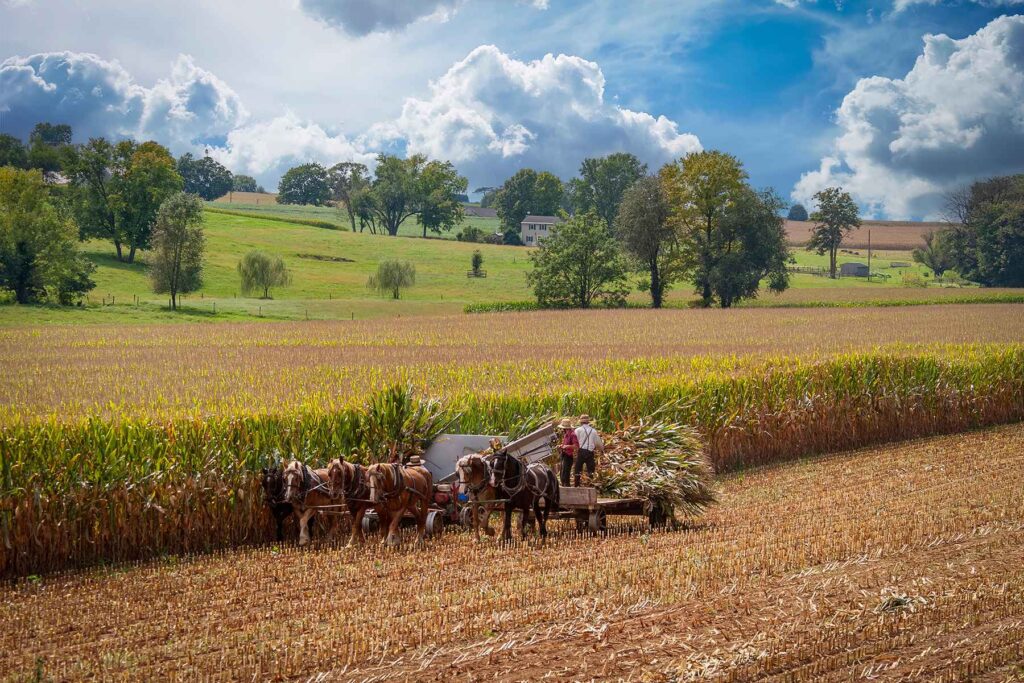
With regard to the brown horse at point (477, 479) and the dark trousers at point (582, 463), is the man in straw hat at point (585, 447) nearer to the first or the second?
the dark trousers at point (582, 463)

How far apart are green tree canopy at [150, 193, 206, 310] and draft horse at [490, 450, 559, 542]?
69.3m

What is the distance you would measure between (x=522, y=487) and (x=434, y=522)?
161 cm

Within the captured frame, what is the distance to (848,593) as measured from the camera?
1119cm

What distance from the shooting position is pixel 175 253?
3140 inches

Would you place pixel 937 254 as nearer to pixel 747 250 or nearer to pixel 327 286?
pixel 747 250

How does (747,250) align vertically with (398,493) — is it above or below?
above

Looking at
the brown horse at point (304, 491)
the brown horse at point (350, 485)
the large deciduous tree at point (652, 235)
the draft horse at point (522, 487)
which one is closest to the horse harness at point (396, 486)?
the brown horse at point (350, 485)

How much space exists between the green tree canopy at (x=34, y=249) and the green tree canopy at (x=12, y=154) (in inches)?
1871

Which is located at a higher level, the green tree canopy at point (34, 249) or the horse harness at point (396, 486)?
the green tree canopy at point (34, 249)

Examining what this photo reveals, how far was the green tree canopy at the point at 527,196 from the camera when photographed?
169 m

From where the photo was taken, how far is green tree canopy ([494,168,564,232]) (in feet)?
554

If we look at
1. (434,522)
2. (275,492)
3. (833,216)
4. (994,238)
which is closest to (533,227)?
(833,216)

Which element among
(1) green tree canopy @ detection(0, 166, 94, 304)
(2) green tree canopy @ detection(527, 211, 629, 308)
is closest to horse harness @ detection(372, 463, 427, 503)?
(1) green tree canopy @ detection(0, 166, 94, 304)

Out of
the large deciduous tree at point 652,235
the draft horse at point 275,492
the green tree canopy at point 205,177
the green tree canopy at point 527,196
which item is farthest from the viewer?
the green tree canopy at point 205,177
